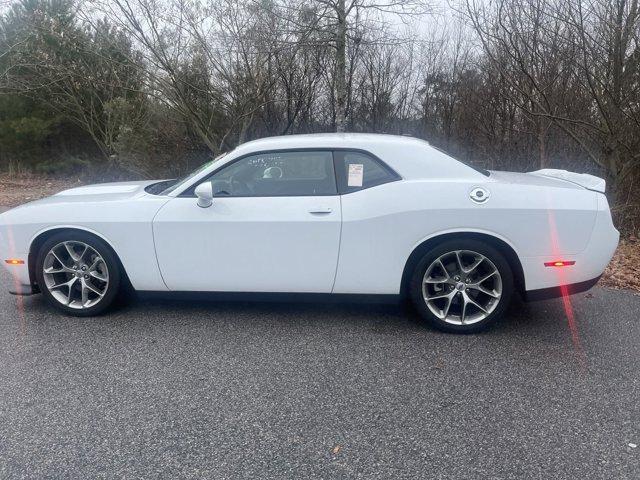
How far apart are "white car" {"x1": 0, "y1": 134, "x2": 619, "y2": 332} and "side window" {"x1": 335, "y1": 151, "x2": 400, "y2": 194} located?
0.04 feet

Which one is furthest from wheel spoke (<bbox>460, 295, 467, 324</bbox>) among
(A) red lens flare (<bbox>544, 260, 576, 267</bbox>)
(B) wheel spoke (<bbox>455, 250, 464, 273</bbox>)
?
(A) red lens flare (<bbox>544, 260, 576, 267</bbox>)

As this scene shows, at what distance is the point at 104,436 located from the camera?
7.80ft

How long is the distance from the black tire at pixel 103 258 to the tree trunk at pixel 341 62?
7134 millimetres

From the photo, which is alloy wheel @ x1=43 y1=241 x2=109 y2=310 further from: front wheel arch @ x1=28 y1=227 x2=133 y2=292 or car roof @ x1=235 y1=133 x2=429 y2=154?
car roof @ x1=235 y1=133 x2=429 y2=154

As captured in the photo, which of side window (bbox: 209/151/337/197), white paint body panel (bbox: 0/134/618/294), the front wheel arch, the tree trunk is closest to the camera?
white paint body panel (bbox: 0/134/618/294)

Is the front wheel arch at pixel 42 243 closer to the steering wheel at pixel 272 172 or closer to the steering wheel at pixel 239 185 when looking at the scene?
the steering wheel at pixel 239 185

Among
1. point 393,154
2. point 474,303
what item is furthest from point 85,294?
point 474,303

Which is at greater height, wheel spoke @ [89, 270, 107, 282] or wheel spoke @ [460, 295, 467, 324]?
wheel spoke @ [89, 270, 107, 282]

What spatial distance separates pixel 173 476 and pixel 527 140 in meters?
9.81

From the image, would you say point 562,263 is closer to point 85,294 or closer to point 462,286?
point 462,286

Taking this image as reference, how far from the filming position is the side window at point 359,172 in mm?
3615

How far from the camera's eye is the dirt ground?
4.95m

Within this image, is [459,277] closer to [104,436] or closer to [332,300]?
[332,300]

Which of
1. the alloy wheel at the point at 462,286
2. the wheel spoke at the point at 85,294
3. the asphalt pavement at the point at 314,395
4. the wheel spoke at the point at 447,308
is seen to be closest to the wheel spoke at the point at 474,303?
the alloy wheel at the point at 462,286
